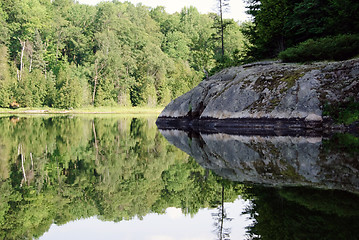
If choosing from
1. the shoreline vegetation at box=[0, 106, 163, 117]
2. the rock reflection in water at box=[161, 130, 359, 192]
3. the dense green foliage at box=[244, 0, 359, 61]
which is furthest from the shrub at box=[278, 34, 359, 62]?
the shoreline vegetation at box=[0, 106, 163, 117]

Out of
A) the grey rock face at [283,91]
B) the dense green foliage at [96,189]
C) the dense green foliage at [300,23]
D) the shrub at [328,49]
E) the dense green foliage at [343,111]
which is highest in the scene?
the dense green foliage at [300,23]

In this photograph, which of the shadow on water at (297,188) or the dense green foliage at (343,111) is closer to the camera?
the shadow on water at (297,188)

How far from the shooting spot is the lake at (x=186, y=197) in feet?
10.9

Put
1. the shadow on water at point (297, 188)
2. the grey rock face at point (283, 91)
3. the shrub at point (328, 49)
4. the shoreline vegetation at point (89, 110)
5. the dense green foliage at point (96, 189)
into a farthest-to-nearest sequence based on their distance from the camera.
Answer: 1. the shoreline vegetation at point (89, 110)
2. the shrub at point (328, 49)
3. the grey rock face at point (283, 91)
4. the dense green foliage at point (96, 189)
5. the shadow on water at point (297, 188)

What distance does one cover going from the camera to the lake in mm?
3311

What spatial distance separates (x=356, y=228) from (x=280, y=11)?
22655 millimetres

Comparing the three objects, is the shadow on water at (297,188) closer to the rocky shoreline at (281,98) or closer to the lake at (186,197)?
the lake at (186,197)

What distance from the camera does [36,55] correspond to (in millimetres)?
60125

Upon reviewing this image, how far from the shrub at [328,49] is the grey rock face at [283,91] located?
94 cm

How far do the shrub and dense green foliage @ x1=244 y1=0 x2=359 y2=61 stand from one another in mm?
43

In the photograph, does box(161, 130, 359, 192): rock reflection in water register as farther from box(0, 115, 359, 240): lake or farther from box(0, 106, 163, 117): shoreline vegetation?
box(0, 106, 163, 117): shoreline vegetation

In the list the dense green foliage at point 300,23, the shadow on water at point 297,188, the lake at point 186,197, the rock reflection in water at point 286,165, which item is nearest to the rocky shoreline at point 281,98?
the dense green foliage at point 300,23

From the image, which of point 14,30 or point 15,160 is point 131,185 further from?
point 14,30

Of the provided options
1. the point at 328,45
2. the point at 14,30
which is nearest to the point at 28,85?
the point at 14,30
